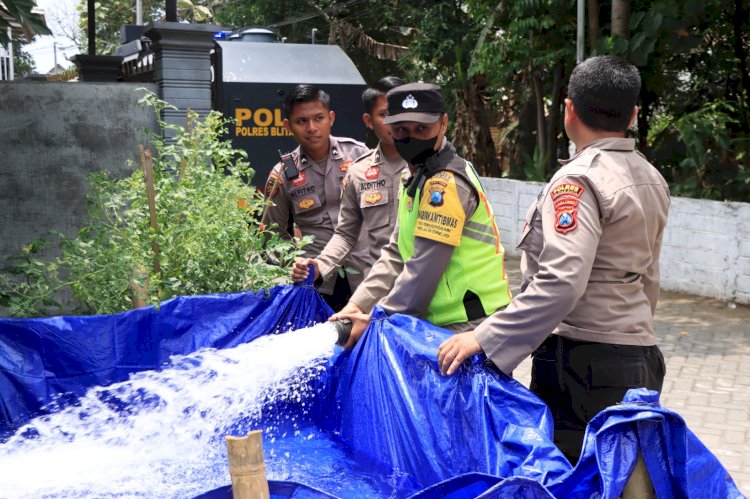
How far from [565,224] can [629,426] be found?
2.06 feet

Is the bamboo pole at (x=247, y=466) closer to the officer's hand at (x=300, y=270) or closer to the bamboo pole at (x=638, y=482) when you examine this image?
the bamboo pole at (x=638, y=482)

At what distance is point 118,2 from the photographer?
1497 inches

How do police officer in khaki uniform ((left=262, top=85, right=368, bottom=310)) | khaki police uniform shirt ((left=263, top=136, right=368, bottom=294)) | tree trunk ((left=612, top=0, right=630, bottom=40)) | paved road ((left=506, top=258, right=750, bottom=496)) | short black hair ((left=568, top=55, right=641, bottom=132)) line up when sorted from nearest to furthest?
short black hair ((left=568, top=55, right=641, bottom=132)) → police officer in khaki uniform ((left=262, top=85, right=368, bottom=310)) → khaki police uniform shirt ((left=263, top=136, right=368, bottom=294)) → paved road ((left=506, top=258, right=750, bottom=496)) → tree trunk ((left=612, top=0, right=630, bottom=40))

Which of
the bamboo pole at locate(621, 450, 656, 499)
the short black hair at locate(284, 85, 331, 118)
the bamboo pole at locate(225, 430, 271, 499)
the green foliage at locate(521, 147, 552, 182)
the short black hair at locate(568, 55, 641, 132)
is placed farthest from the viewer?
the green foliage at locate(521, 147, 552, 182)

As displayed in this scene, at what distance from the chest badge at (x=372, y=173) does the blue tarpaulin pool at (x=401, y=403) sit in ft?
1.98

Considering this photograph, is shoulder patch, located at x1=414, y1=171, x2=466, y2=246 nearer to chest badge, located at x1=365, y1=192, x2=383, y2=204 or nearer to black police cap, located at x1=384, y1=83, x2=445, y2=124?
black police cap, located at x1=384, y1=83, x2=445, y2=124

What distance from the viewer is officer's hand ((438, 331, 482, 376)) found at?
8.41 ft

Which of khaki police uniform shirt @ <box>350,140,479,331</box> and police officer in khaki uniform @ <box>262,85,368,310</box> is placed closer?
khaki police uniform shirt @ <box>350,140,479,331</box>

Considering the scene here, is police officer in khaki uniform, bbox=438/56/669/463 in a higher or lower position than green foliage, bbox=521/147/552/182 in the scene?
higher

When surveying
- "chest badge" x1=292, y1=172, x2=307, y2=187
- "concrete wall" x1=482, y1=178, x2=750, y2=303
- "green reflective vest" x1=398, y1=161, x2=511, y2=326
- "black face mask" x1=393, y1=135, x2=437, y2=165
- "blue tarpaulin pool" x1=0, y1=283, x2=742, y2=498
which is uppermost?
"black face mask" x1=393, y1=135, x2=437, y2=165

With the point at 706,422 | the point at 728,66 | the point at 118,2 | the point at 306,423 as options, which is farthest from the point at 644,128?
the point at 118,2

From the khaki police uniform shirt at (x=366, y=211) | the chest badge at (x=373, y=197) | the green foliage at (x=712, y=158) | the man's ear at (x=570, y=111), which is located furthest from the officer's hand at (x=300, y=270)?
the green foliage at (x=712, y=158)

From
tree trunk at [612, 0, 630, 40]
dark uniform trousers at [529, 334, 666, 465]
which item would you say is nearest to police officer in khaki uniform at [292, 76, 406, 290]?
dark uniform trousers at [529, 334, 666, 465]

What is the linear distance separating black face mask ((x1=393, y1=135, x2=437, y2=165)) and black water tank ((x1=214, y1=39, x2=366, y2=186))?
8.29 m
